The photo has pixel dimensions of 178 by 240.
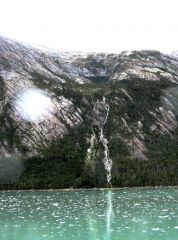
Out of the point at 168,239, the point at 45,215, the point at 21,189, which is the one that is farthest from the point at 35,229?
the point at 21,189

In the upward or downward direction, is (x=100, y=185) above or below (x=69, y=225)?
above

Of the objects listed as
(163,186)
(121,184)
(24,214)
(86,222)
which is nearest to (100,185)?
(121,184)

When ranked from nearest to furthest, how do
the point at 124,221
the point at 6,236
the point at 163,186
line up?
1. the point at 6,236
2. the point at 124,221
3. the point at 163,186

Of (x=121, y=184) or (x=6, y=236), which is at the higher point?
(x=121, y=184)

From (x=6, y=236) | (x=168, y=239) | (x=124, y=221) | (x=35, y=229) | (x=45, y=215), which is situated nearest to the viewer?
(x=168, y=239)

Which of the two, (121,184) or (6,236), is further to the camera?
(121,184)

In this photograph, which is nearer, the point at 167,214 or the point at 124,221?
the point at 124,221

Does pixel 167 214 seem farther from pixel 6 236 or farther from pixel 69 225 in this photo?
pixel 6 236

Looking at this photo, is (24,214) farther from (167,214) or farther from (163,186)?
(163,186)

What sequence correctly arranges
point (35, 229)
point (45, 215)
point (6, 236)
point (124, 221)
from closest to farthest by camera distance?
point (6, 236)
point (35, 229)
point (124, 221)
point (45, 215)
